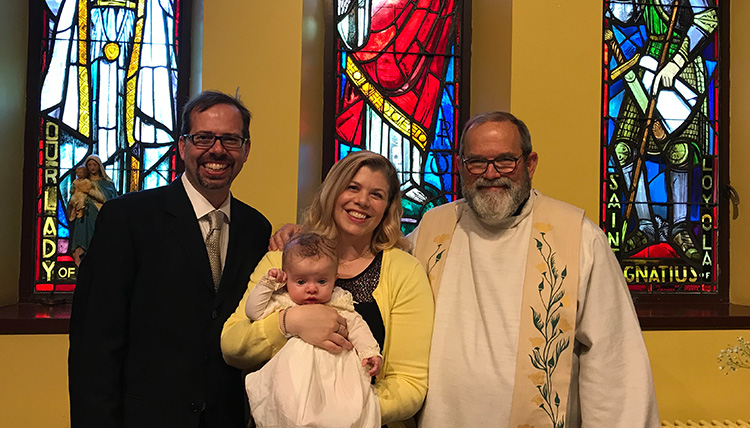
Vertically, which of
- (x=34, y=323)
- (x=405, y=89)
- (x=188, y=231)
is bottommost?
(x=34, y=323)

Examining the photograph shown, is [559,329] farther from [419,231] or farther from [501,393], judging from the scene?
[419,231]

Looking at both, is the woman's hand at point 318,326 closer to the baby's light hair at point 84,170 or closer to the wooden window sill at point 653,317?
the wooden window sill at point 653,317

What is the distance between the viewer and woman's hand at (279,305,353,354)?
183cm

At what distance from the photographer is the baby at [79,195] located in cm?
341

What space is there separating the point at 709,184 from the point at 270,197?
299 cm

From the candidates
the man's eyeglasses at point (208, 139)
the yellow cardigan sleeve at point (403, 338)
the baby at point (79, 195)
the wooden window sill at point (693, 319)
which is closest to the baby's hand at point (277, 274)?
the yellow cardigan sleeve at point (403, 338)

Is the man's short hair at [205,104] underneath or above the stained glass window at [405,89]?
underneath

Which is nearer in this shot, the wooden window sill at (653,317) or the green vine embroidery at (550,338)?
the green vine embroidery at (550,338)

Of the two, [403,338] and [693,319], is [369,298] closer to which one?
[403,338]

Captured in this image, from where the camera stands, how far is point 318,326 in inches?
71.9

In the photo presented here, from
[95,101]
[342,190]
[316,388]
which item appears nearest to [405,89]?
[95,101]

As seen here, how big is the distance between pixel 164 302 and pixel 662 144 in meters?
3.55

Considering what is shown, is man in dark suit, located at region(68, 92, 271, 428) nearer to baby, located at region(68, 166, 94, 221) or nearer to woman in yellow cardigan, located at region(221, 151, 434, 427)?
woman in yellow cardigan, located at region(221, 151, 434, 427)

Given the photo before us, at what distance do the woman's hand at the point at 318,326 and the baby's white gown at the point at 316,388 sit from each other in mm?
27
